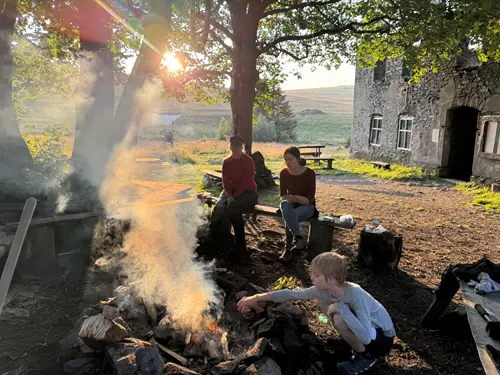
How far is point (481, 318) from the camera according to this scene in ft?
8.43

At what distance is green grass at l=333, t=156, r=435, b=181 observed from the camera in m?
13.8

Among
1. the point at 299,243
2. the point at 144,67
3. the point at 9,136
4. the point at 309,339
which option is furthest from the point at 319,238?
the point at 9,136

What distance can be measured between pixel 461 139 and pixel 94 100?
1314cm

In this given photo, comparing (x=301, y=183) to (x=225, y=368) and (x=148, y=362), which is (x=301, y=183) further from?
(x=148, y=362)

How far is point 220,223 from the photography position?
546 cm

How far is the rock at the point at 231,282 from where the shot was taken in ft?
12.6

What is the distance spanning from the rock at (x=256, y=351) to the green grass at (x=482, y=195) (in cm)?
839

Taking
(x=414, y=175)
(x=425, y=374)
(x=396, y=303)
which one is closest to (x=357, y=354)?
(x=425, y=374)

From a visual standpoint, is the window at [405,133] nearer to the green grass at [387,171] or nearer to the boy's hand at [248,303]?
the green grass at [387,171]

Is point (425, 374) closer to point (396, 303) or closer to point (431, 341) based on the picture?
point (431, 341)

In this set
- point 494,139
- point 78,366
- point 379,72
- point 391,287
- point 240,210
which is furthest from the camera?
point 379,72

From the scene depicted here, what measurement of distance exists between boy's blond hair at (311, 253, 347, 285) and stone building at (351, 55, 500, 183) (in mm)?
11295

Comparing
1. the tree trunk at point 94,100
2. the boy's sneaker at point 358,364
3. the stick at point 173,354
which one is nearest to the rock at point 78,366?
the stick at point 173,354

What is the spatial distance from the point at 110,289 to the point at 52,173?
2131mm
